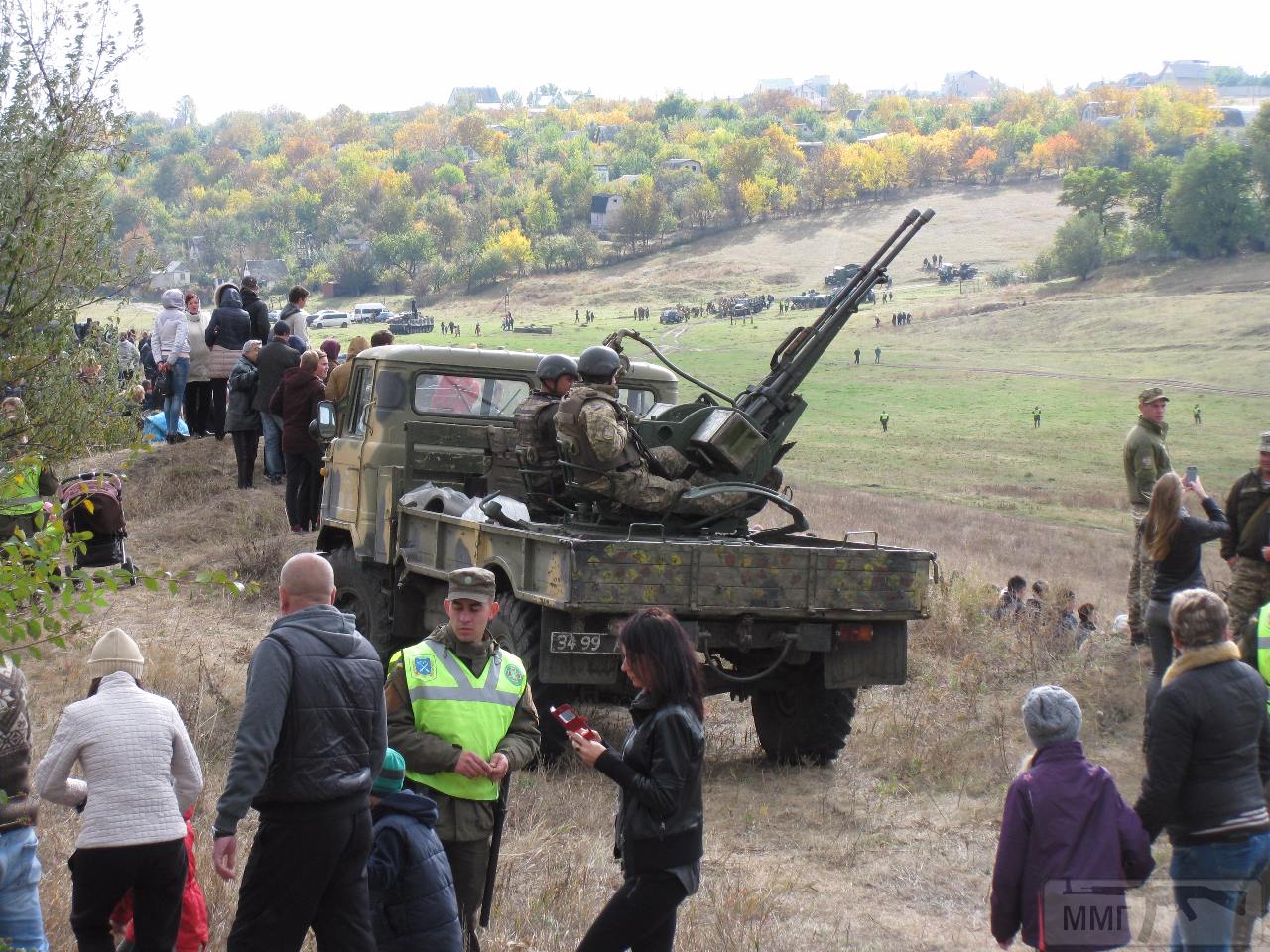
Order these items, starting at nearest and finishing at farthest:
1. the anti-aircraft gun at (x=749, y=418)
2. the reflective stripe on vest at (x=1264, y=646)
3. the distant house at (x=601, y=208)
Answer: the reflective stripe on vest at (x=1264, y=646)
the anti-aircraft gun at (x=749, y=418)
the distant house at (x=601, y=208)

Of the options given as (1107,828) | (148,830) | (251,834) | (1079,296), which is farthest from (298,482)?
(1079,296)

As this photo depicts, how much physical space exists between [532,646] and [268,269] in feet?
455

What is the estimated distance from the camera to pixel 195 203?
189 meters

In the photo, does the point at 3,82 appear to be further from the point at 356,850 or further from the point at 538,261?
the point at 538,261

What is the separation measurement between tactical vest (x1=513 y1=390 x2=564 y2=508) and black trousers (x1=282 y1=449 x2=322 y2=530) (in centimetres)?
549

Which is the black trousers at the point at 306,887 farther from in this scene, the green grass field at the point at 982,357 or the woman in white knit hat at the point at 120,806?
the green grass field at the point at 982,357

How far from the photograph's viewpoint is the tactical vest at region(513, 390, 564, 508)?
935 centimetres

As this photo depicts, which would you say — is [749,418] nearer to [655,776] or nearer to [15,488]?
[655,776]

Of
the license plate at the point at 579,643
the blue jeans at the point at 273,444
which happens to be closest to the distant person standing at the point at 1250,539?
the license plate at the point at 579,643

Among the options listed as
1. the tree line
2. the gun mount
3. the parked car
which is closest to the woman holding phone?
the gun mount

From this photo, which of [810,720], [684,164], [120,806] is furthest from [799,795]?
[684,164]

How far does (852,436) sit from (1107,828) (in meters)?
47.4

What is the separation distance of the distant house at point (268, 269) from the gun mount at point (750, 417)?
425 ft

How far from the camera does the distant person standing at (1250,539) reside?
27.9 ft
